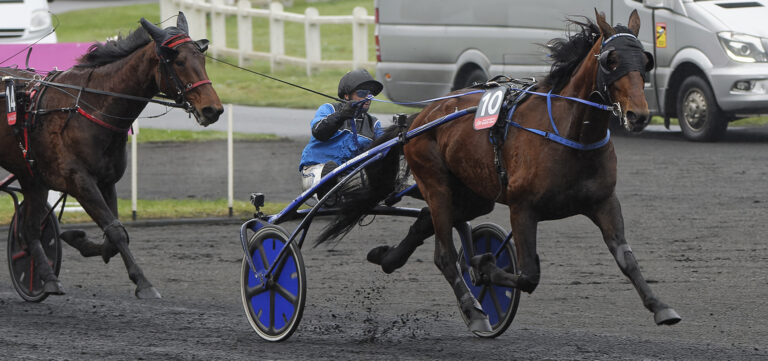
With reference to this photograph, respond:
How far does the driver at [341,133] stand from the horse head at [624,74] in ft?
6.42

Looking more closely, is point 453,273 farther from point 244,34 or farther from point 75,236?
point 244,34

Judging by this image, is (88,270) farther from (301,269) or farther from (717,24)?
(717,24)

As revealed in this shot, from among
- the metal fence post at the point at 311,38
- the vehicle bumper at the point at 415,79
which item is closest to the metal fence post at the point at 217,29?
the metal fence post at the point at 311,38

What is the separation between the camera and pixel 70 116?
7930 mm

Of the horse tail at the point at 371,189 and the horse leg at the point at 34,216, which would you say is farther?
the horse leg at the point at 34,216

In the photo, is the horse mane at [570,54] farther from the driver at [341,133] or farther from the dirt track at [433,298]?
the driver at [341,133]

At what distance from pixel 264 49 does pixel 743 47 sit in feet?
45.1

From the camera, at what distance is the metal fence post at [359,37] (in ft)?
74.7

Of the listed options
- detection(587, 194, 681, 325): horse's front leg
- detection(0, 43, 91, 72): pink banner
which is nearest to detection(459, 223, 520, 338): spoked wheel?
detection(587, 194, 681, 325): horse's front leg

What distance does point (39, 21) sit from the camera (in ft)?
46.7

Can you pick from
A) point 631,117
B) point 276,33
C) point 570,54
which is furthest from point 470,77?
point 631,117

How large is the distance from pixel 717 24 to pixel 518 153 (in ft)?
29.3

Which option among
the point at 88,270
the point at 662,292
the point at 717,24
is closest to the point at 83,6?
the point at 717,24

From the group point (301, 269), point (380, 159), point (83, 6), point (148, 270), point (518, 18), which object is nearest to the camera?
point (301, 269)
